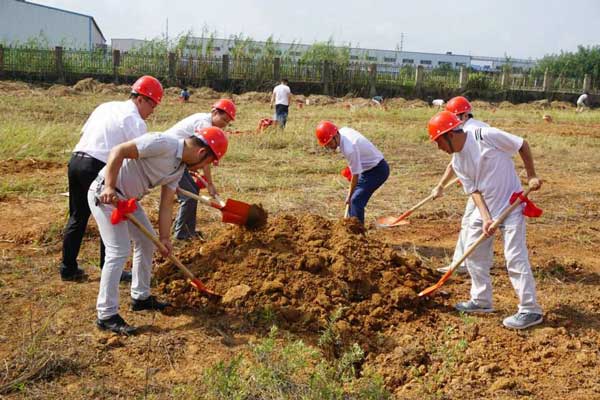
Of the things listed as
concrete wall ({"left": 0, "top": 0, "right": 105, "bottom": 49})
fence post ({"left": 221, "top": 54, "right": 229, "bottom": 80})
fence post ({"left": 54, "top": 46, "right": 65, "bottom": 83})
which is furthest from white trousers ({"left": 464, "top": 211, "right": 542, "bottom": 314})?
concrete wall ({"left": 0, "top": 0, "right": 105, "bottom": 49})

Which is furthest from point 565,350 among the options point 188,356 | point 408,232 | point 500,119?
point 500,119

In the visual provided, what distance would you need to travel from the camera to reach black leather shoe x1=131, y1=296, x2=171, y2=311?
14.5ft

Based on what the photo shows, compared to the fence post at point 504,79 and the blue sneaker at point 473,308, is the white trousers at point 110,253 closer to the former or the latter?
the blue sneaker at point 473,308

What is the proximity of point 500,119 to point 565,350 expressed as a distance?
18491 millimetres

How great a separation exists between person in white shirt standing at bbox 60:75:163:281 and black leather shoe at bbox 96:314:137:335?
107cm

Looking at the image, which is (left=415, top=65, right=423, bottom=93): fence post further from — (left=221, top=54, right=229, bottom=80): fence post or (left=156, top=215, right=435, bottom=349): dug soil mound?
(left=156, top=215, right=435, bottom=349): dug soil mound

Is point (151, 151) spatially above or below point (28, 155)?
above

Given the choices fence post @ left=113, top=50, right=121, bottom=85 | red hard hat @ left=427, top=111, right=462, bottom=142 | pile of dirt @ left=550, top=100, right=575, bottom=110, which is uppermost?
fence post @ left=113, top=50, right=121, bottom=85

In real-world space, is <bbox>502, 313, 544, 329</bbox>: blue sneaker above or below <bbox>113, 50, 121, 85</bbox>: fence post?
below

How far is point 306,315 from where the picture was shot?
4363 mm

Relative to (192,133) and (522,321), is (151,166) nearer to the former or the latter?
(192,133)

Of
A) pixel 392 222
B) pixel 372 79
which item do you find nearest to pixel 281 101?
pixel 392 222

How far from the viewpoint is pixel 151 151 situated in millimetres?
3803

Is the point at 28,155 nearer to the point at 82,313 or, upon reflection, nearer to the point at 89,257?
the point at 89,257
